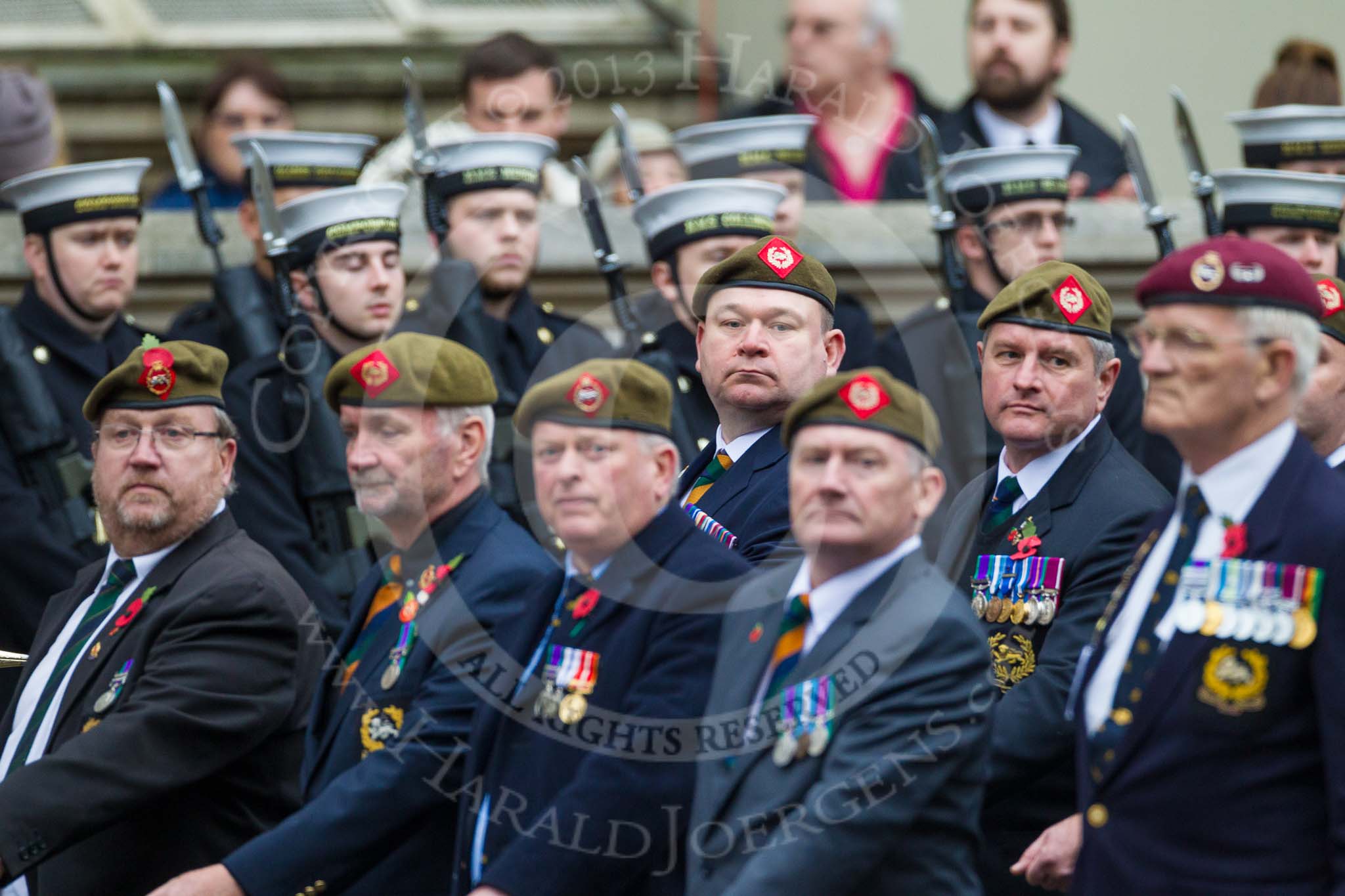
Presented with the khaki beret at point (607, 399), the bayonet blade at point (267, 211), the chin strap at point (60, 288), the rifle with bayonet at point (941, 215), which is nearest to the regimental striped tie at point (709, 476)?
the khaki beret at point (607, 399)

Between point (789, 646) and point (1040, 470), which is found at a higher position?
point (1040, 470)

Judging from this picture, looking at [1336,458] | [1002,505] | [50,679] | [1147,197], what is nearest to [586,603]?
[1002,505]

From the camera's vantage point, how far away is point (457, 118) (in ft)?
28.7

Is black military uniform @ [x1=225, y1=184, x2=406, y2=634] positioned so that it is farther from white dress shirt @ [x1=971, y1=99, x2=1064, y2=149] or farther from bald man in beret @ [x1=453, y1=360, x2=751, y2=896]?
white dress shirt @ [x1=971, y1=99, x2=1064, y2=149]

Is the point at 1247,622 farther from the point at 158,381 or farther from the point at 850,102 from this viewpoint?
the point at 850,102

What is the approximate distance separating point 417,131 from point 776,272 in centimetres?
254

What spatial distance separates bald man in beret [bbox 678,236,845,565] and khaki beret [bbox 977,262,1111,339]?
493 millimetres

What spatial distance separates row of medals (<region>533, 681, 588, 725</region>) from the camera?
4184 millimetres

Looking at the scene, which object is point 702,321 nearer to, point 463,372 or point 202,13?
point 463,372

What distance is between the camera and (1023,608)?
4691mm

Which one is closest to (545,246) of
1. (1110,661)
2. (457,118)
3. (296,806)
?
(457,118)

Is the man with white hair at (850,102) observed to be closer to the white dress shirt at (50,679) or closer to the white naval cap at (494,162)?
the white naval cap at (494,162)

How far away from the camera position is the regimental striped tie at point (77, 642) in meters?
5.17

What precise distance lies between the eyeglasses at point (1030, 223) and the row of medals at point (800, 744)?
10.7 ft
